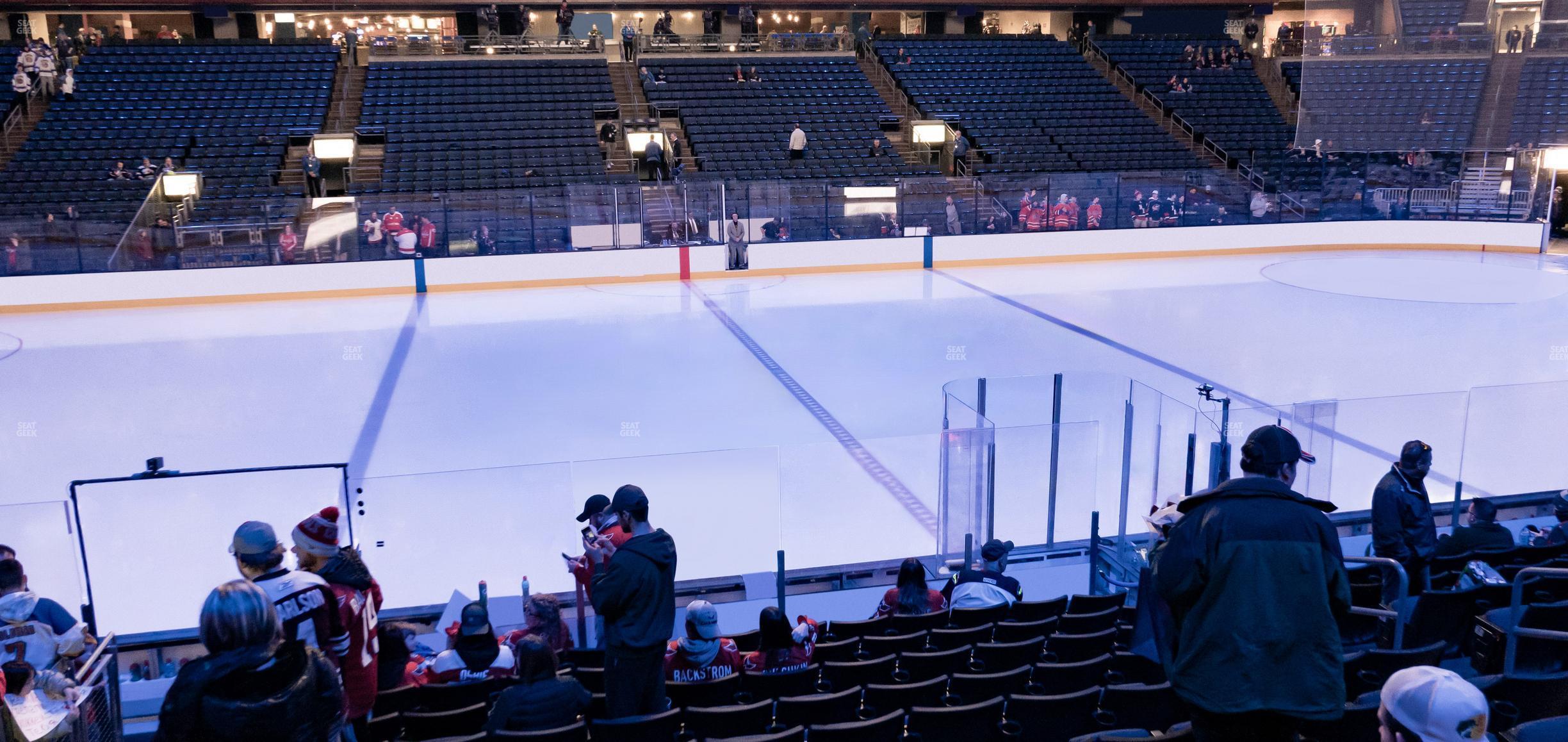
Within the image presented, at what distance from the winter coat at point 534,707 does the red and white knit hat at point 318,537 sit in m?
0.85

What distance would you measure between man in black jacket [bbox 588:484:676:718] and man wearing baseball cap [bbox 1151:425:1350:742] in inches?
78.0

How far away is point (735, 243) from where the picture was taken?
21094mm

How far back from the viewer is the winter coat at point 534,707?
3777 millimetres

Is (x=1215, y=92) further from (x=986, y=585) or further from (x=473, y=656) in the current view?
(x=473, y=656)

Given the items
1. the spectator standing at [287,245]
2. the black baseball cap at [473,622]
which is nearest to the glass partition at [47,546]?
the black baseball cap at [473,622]

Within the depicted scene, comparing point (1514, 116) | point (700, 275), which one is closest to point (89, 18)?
point (700, 275)

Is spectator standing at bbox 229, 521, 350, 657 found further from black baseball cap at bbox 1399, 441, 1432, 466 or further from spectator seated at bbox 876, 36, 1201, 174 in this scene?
spectator seated at bbox 876, 36, 1201, 174

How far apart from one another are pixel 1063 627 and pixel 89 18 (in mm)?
33468

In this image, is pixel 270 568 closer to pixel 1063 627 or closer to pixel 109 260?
pixel 1063 627

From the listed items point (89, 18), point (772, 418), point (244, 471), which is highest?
point (89, 18)

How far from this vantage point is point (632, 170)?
25.7m

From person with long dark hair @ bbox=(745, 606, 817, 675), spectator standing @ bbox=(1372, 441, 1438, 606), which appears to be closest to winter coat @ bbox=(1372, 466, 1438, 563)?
spectator standing @ bbox=(1372, 441, 1438, 606)

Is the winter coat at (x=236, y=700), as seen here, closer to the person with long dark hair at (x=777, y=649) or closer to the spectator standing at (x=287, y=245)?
the person with long dark hair at (x=777, y=649)

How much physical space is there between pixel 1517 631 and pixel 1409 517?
164 centimetres
